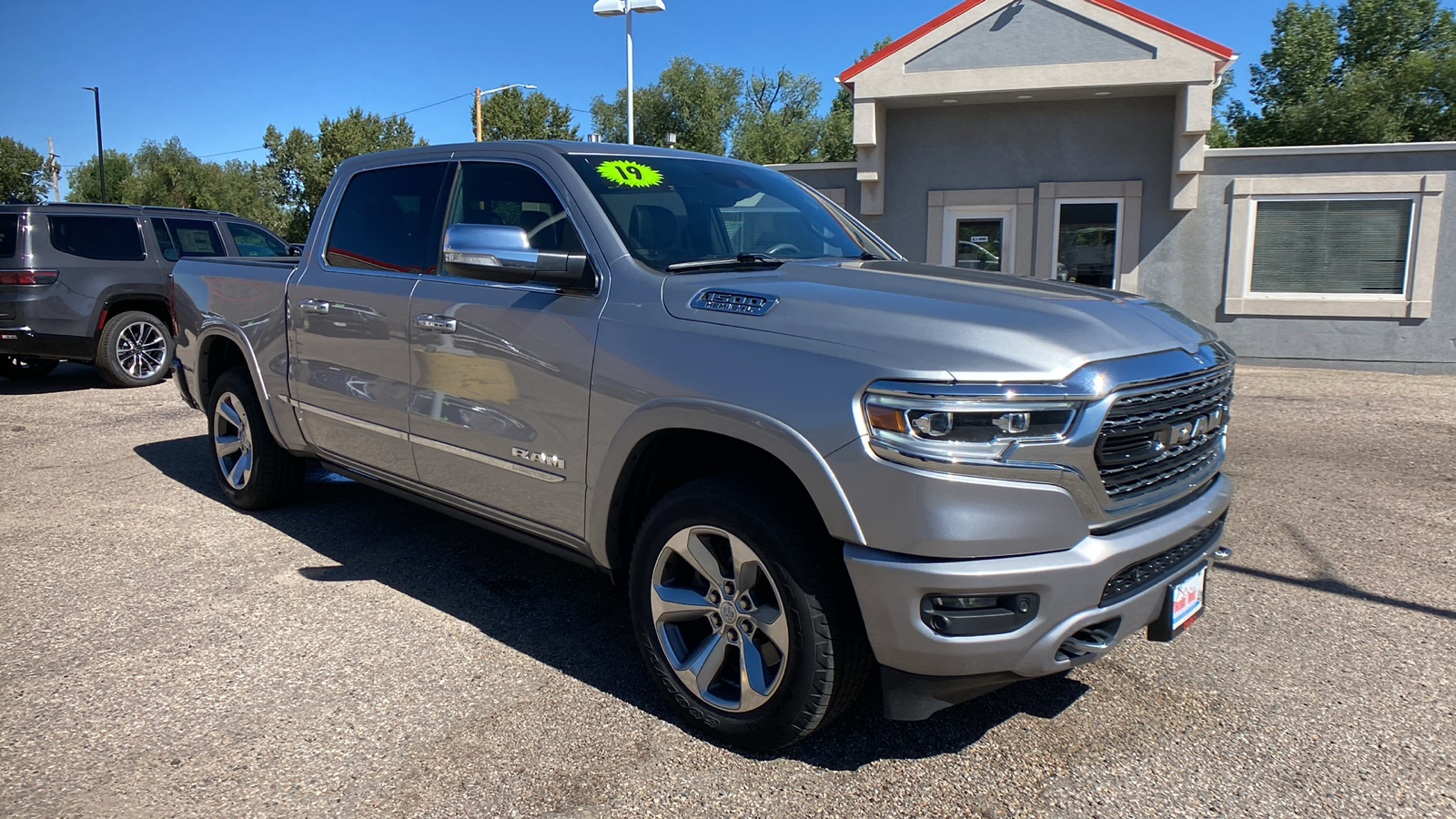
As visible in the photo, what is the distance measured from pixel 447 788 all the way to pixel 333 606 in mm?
1727

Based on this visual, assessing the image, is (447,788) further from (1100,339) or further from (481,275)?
(1100,339)

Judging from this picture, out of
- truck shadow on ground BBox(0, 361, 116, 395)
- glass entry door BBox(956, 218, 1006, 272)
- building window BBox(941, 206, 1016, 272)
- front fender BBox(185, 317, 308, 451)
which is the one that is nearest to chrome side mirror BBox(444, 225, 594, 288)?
front fender BBox(185, 317, 308, 451)

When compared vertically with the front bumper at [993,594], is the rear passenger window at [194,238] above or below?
above

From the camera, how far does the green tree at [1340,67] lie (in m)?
45.3

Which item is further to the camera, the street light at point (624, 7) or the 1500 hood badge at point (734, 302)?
the street light at point (624, 7)

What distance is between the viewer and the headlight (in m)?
2.47

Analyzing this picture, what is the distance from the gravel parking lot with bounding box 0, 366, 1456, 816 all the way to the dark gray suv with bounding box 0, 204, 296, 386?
5498 millimetres

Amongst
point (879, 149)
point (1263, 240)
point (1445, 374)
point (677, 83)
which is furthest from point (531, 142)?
point (677, 83)

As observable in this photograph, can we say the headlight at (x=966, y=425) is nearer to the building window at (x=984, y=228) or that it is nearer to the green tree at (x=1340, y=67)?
the building window at (x=984, y=228)

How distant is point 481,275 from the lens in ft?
11.6

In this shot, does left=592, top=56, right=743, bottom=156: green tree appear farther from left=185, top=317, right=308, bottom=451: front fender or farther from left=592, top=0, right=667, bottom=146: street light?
left=185, top=317, right=308, bottom=451: front fender

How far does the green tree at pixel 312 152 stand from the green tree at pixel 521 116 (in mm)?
3476

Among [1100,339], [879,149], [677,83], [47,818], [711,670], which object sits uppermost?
[677,83]

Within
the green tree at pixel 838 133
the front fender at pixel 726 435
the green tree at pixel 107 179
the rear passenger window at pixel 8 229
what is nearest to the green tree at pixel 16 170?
the green tree at pixel 107 179
